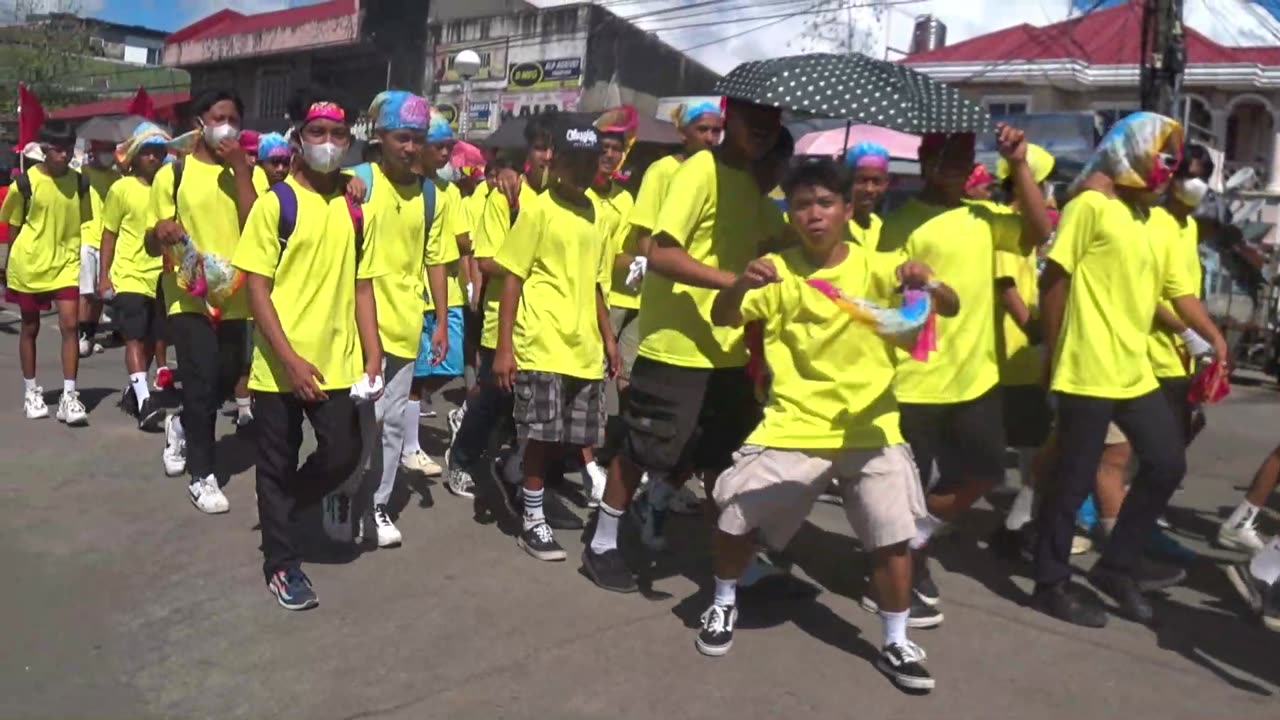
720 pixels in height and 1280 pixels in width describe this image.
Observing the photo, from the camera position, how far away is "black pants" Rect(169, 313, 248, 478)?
6.15m

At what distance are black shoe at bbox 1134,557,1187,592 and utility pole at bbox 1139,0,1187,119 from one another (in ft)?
24.5

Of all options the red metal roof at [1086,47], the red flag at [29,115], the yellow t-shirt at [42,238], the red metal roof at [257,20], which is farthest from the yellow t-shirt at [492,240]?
the red metal roof at [257,20]

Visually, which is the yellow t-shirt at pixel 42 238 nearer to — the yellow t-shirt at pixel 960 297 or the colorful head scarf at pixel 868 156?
the colorful head scarf at pixel 868 156

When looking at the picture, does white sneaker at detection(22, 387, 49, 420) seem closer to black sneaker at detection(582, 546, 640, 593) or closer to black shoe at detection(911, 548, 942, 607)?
black sneaker at detection(582, 546, 640, 593)

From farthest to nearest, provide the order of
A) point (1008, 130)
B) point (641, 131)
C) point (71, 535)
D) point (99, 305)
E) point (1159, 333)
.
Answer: point (641, 131) < point (99, 305) < point (71, 535) < point (1159, 333) < point (1008, 130)

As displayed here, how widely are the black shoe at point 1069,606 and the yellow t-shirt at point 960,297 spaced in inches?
35.3

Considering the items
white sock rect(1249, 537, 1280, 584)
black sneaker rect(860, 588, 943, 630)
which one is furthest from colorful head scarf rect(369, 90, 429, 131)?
white sock rect(1249, 537, 1280, 584)

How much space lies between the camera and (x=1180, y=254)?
499 cm

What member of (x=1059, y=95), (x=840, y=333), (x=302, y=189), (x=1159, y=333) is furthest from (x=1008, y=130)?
(x=1059, y=95)

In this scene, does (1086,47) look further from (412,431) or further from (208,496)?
(208,496)

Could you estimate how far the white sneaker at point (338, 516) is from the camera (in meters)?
5.40

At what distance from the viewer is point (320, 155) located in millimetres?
4734

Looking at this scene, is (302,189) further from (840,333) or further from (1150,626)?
(1150,626)

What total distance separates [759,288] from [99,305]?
27.5ft
